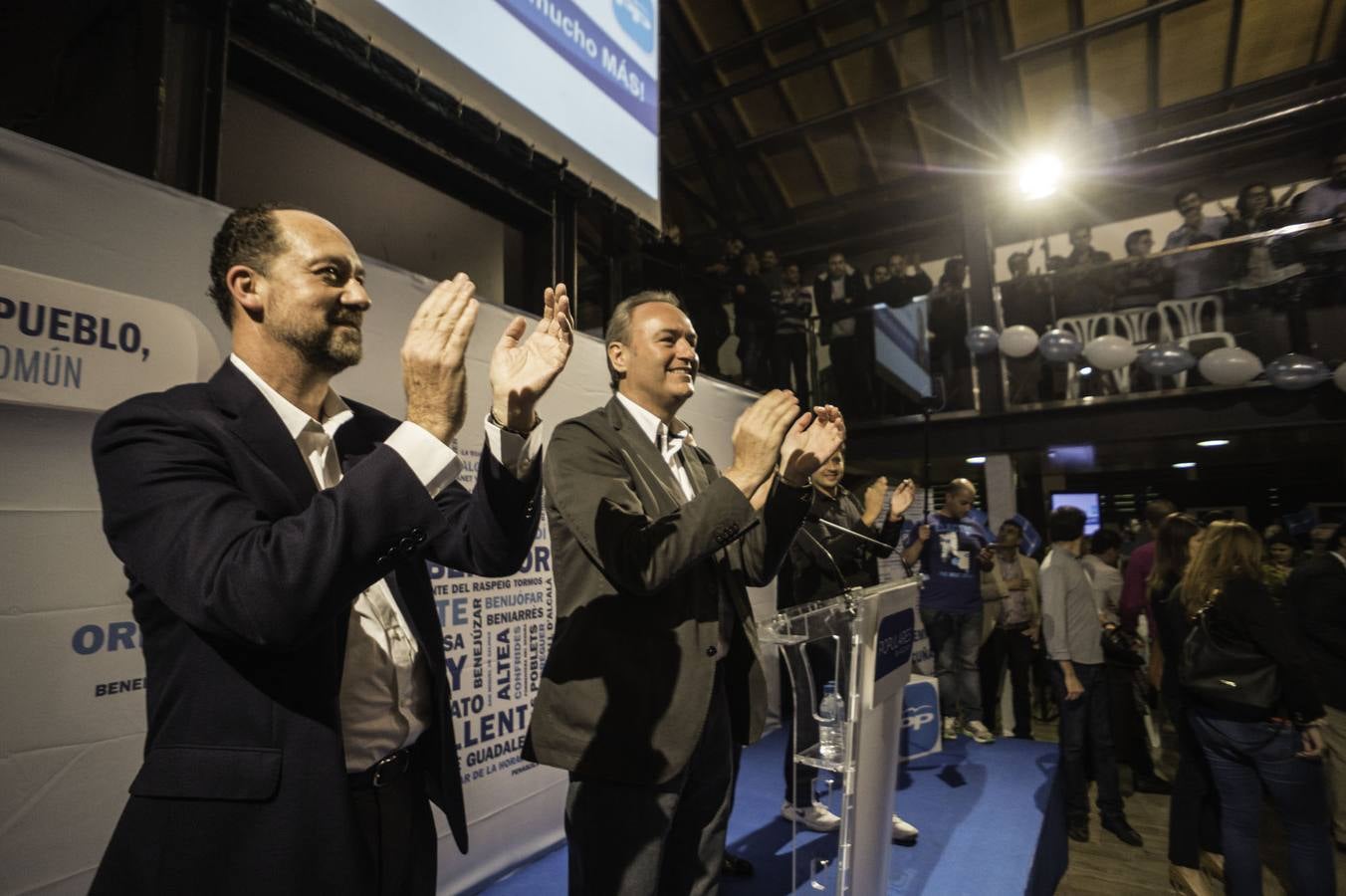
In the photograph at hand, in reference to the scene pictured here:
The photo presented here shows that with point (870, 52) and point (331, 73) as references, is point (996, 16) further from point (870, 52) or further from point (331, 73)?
point (331, 73)

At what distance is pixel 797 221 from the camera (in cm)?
1030

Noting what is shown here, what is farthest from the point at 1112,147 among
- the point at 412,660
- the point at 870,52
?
the point at 412,660

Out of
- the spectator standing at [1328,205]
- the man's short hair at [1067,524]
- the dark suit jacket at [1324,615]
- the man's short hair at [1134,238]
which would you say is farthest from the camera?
the man's short hair at [1134,238]

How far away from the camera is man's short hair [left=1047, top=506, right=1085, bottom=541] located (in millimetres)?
3859

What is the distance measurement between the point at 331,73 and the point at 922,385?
6.16m

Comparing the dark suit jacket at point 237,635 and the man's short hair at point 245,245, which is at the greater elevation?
the man's short hair at point 245,245

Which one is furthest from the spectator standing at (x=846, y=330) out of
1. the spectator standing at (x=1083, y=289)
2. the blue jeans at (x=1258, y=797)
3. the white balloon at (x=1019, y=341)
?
the blue jeans at (x=1258, y=797)

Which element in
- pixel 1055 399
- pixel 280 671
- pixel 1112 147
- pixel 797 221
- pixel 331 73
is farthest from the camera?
pixel 797 221

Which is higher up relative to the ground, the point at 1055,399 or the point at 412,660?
the point at 1055,399

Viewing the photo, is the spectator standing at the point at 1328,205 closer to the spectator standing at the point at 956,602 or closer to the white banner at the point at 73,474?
the spectator standing at the point at 956,602

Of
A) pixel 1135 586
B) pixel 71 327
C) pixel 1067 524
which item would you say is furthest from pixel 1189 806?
pixel 71 327

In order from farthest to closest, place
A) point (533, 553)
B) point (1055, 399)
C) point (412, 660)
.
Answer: point (1055, 399)
point (533, 553)
point (412, 660)

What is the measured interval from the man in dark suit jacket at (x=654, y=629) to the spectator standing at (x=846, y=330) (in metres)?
6.22

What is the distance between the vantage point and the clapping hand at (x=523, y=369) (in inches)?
38.9
